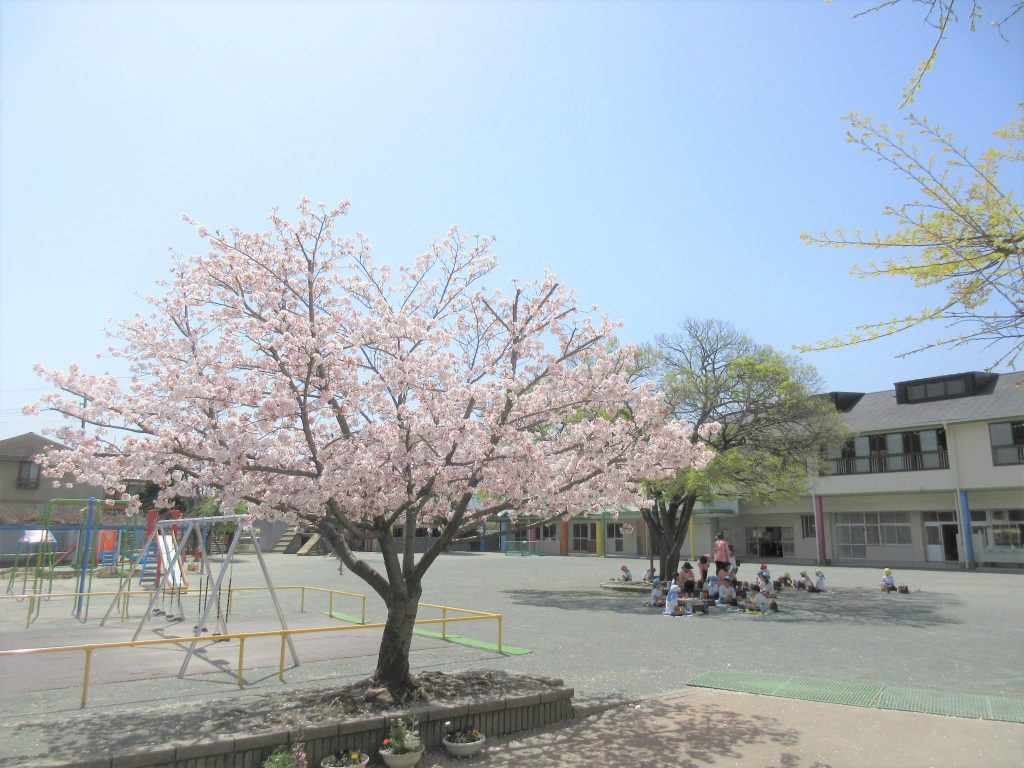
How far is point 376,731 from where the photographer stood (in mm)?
6602

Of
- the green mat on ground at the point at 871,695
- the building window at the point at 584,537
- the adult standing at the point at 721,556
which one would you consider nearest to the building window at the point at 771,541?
the building window at the point at 584,537

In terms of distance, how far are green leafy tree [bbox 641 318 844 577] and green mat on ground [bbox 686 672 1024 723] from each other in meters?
11.6

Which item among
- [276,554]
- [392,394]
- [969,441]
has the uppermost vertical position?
[969,441]

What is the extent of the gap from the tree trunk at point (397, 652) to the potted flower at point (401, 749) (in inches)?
36.7

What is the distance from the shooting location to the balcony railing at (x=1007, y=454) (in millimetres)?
30609

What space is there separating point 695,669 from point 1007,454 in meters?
28.5

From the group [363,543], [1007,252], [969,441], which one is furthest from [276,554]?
[1007,252]

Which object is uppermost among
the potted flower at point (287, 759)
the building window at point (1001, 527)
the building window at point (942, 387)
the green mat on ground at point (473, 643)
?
the building window at point (942, 387)

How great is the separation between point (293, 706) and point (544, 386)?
4644 millimetres

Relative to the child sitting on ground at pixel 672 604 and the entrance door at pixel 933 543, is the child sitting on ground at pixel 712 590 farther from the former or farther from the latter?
the entrance door at pixel 933 543

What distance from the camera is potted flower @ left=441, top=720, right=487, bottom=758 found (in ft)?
21.8

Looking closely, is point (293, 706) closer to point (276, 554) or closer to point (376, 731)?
point (376, 731)

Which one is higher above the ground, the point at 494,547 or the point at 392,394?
the point at 392,394

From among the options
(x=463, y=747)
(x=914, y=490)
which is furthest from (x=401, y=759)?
(x=914, y=490)
